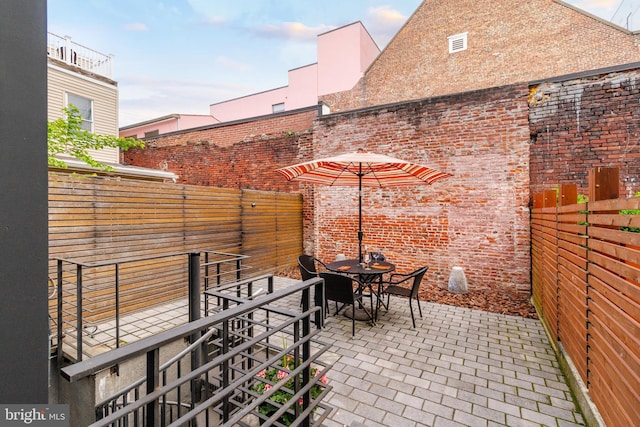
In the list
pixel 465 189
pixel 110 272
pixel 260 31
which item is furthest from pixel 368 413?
pixel 260 31

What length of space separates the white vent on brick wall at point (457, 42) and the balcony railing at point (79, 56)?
12.8 m

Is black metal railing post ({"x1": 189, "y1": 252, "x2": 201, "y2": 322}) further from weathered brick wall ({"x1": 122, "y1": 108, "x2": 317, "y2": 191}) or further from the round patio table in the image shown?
weathered brick wall ({"x1": 122, "y1": 108, "x2": 317, "y2": 191})

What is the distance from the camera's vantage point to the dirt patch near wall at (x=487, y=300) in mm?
4637

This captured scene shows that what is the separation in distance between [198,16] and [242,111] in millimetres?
12747

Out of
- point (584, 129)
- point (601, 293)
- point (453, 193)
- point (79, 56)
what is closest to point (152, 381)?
point (601, 293)

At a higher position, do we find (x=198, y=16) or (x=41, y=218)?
(x=198, y=16)

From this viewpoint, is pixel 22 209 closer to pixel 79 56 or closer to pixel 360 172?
pixel 360 172

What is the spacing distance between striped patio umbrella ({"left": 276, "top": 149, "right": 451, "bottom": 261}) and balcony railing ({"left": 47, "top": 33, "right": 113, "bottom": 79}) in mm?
10144

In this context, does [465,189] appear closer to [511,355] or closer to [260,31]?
[511,355]

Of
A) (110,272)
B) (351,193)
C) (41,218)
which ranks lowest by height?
(110,272)

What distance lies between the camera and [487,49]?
1084 cm

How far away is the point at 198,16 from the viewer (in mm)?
6906

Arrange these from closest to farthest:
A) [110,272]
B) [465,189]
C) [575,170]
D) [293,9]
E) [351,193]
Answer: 1. [110,272]
2. [575,170]
3. [465,189]
4. [351,193]
5. [293,9]

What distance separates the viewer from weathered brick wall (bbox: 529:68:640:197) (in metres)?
4.61
